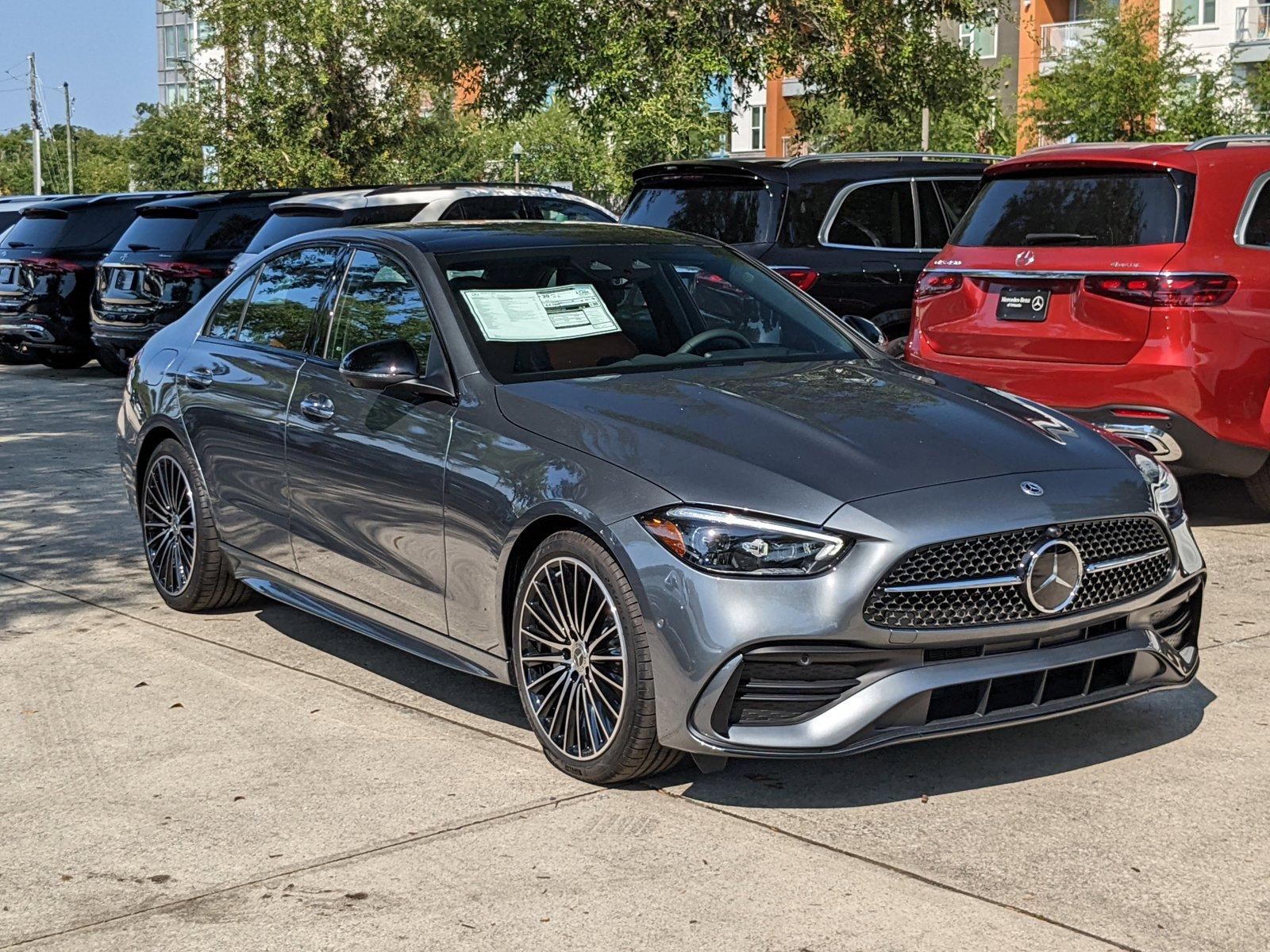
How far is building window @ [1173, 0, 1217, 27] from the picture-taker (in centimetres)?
4625

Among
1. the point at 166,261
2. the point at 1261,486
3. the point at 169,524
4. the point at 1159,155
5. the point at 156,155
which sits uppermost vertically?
the point at 156,155

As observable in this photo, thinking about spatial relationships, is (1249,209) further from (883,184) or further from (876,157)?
(876,157)

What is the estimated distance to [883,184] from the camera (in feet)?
39.3

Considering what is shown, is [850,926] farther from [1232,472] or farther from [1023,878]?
[1232,472]

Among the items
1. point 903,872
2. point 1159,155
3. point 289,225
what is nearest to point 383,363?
point 903,872

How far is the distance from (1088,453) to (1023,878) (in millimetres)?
1399

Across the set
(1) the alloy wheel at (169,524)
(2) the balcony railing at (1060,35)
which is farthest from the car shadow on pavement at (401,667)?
(2) the balcony railing at (1060,35)

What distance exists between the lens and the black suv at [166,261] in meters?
16.4

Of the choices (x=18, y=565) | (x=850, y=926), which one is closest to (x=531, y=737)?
(x=850, y=926)

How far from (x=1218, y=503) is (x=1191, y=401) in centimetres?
159

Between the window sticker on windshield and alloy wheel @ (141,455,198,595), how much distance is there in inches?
74.1

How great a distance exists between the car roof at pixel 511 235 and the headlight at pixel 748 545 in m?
1.80

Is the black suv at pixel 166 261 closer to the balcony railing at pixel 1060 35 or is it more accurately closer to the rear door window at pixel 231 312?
the rear door window at pixel 231 312

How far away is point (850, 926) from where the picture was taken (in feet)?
12.6
